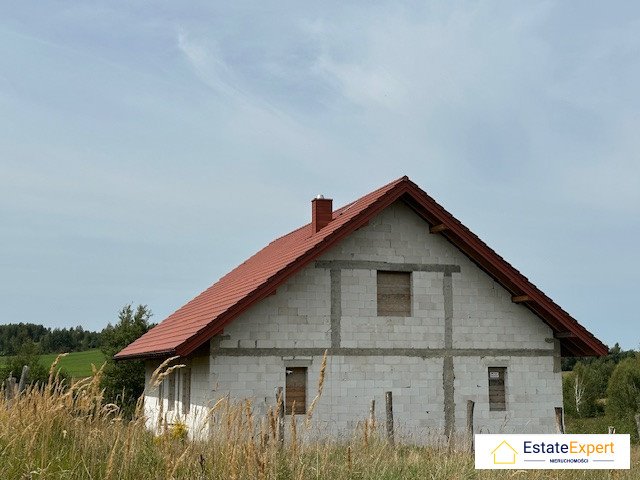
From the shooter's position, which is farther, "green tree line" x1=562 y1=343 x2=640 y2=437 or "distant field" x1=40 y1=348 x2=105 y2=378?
"green tree line" x1=562 y1=343 x2=640 y2=437

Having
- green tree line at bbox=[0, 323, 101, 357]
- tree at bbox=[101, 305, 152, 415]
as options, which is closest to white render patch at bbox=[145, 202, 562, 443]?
tree at bbox=[101, 305, 152, 415]

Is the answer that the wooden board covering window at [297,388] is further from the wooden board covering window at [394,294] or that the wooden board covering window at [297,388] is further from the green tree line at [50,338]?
the green tree line at [50,338]

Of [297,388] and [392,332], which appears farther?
[392,332]

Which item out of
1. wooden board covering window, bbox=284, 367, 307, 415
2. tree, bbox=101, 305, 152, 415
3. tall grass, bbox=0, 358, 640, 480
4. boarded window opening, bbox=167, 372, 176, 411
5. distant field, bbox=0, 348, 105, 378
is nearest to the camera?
tall grass, bbox=0, 358, 640, 480

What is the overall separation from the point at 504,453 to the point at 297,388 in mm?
7930

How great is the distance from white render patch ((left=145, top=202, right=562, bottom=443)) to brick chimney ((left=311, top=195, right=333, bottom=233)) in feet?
5.51

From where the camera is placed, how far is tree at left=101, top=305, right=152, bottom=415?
3278cm

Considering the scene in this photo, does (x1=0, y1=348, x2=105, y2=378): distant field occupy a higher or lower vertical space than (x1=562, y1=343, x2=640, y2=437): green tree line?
higher

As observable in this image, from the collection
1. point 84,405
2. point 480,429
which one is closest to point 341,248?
point 480,429

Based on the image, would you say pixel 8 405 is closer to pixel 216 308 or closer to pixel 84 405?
pixel 84 405

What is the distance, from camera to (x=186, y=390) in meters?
17.6

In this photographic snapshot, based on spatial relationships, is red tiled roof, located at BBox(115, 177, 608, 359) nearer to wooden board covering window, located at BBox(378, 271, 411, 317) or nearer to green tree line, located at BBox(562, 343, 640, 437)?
wooden board covering window, located at BBox(378, 271, 411, 317)

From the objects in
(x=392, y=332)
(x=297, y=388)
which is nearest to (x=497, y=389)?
(x=392, y=332)

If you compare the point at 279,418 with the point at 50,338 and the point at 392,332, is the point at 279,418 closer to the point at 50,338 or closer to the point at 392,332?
the point at 392,332
